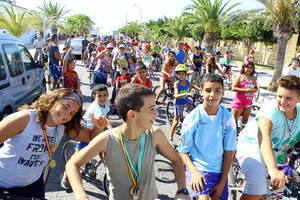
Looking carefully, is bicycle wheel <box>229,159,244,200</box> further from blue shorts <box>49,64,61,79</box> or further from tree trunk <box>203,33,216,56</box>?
tree trunk <box>203,33,216,56</box>

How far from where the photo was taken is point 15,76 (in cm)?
554

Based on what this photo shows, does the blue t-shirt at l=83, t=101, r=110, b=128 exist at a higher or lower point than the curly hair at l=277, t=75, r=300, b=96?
lower

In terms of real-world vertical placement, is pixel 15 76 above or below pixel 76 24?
below

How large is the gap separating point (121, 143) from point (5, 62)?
4126 millimetres

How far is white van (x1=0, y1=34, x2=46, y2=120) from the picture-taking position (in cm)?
496

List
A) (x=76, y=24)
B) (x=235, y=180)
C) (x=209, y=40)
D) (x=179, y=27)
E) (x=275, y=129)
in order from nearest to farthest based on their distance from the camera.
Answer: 1. (x=275, y=129)
2. (x=235, y=180)
3. (x=209, y=40)
4. (x=179, y=27)
5. (x=76, y=24)

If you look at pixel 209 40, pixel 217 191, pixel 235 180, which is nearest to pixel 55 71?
pixel 235 180

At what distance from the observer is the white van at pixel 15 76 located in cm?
496

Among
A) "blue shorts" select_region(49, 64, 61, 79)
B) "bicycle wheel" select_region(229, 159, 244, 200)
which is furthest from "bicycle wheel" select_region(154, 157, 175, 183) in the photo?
"blue shorts" select_region(49, 64, 61, 79)

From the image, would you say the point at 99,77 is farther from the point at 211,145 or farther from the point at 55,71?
the point at 211,145

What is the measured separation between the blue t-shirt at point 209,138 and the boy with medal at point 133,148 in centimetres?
68

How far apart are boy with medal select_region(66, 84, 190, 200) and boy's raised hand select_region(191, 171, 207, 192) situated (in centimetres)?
50

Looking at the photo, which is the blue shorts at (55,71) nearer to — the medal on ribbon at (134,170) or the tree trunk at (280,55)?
the medal on ribbon at (134,170)

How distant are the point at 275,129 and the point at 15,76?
479 cm
